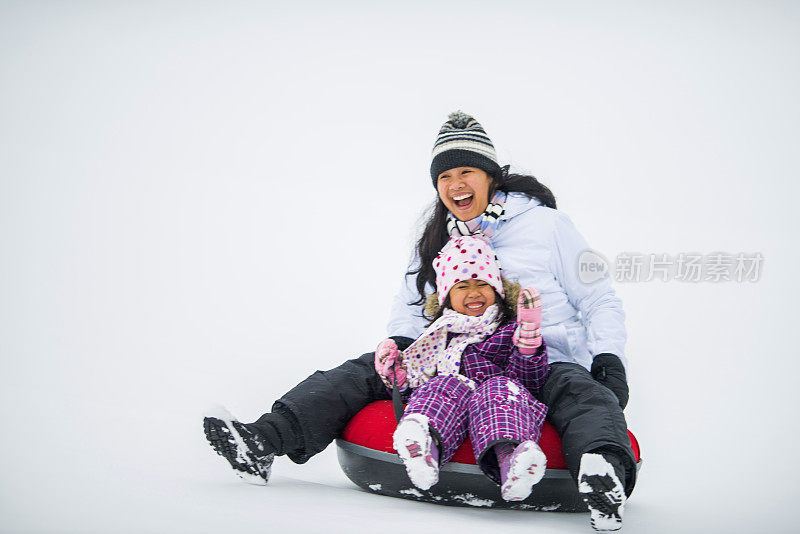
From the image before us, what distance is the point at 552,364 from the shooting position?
227 centimetres

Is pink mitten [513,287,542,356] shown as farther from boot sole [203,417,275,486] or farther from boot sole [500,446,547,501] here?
boot sole [203,417,275,486]

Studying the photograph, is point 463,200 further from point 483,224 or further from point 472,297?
point 472,297

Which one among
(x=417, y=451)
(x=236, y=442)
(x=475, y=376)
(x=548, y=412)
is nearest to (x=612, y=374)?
(x=548, y=412)

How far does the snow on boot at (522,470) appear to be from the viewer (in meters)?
1.68

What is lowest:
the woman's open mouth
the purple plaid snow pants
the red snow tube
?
the red snow tube

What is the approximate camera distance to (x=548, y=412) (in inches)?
80.4

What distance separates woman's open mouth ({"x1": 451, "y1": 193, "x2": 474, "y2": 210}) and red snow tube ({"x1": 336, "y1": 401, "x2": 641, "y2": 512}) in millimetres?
866

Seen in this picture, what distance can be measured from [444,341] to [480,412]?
435 mm

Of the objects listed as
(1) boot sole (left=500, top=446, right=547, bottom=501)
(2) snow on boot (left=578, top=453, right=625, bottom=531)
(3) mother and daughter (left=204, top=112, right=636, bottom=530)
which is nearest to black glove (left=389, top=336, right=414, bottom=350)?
(3) mother and daughter (left=204, top=112, right=636, bottom=530)

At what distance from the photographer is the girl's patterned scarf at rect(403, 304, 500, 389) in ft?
7.16
